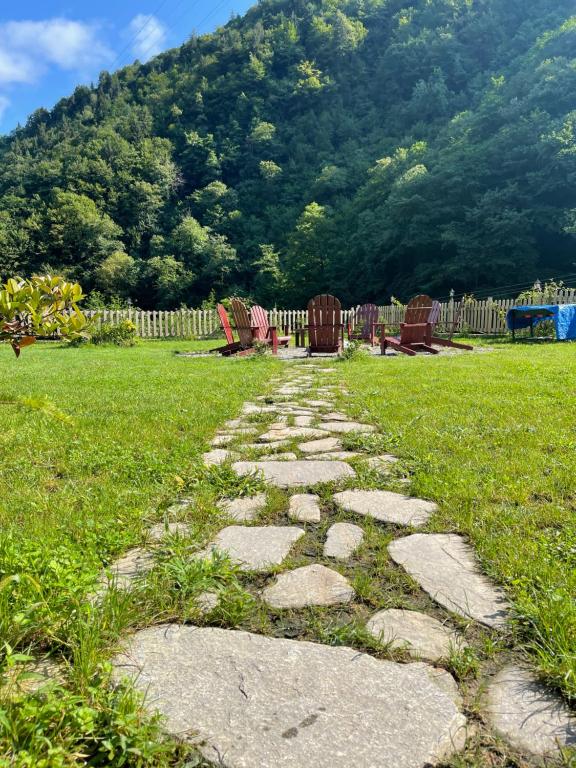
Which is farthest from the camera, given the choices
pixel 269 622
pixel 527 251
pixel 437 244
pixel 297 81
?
Result: pixel 297 81

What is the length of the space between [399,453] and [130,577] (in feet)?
5.52

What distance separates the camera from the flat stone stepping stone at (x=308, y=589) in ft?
4.20

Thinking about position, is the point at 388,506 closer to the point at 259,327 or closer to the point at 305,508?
the point at 305,508

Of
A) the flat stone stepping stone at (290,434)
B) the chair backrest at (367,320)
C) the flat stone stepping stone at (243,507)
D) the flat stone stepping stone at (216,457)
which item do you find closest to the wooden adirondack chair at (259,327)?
the chair backrest at (367,320)

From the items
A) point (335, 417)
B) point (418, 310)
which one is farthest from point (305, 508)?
point (418, 310)

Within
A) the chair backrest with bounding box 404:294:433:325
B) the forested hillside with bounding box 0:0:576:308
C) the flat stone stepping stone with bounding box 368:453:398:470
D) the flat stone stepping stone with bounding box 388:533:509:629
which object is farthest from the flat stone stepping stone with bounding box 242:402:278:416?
the forested hillside with bounding box 0:0:576:308

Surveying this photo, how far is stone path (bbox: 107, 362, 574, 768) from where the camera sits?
836 millimetres

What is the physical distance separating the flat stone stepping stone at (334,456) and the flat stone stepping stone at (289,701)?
1.51m

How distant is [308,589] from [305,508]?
1.97ft

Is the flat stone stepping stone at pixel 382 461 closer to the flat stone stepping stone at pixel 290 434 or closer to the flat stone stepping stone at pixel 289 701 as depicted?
the flat stone stepping stone at pixel 290 434

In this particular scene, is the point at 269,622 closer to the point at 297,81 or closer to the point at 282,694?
the point at 282,694

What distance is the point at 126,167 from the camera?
4916cm

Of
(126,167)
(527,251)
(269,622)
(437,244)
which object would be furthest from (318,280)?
(269,622)

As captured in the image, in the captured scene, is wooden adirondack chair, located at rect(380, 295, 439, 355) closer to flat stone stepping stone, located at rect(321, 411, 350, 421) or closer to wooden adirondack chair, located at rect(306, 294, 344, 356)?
wooden adirondack chair, located at rect(306, 294, 344, 356)
